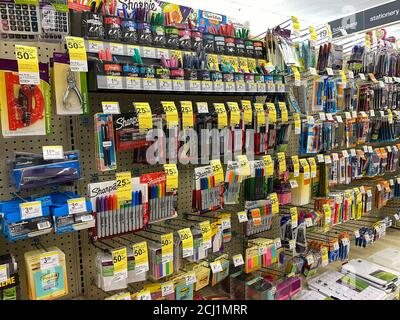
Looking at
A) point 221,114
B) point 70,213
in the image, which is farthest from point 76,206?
point 221,114

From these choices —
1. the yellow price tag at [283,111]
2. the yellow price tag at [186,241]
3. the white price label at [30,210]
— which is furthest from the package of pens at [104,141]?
the yellow price tag at [283,111]

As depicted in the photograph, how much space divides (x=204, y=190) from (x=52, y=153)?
→ 0.76 m

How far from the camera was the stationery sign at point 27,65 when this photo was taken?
106 cm

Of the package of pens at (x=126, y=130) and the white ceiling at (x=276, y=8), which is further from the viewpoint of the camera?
the white ceiling at (x=276, y=8)

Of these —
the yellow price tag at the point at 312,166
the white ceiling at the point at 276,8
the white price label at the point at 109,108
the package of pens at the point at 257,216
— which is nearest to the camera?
the white price label at the point at 109,108

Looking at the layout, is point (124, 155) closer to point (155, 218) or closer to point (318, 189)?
point (155, 218)

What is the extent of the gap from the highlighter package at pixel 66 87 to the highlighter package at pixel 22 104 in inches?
1.2

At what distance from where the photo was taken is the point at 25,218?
109cm

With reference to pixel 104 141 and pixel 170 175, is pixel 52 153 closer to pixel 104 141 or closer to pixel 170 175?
pixel 104 141

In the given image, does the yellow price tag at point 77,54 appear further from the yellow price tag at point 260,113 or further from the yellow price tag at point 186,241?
the yellow price tag at point 260,113

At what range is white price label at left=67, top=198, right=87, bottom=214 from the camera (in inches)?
46.0

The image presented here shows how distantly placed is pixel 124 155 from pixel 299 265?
147cm

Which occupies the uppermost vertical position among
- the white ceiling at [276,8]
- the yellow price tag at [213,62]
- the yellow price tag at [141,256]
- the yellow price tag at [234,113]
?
the white ceiling at [276,8]
